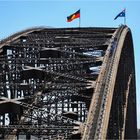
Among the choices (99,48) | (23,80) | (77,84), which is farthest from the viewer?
(99,48)

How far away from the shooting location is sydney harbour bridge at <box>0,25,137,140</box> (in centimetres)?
2745

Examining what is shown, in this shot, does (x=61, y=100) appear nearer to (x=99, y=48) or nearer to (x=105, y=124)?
(x=105, y=124)

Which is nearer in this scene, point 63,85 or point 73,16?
point 63,85

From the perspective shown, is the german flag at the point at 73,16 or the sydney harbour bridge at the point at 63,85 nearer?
the sydney harbour bridge at the point at 63,85

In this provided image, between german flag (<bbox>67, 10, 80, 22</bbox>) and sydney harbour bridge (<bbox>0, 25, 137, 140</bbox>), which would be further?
german flag (<bbox>67, 10, 80, 22</bbox>)

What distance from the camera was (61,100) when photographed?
3173 cm

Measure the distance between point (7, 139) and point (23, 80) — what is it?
10.8 m

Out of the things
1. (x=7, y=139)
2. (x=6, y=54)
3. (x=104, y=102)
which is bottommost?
(x=7, y=139)

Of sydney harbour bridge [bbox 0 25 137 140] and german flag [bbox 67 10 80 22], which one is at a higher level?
german flag [bbox 67 10 80 22]

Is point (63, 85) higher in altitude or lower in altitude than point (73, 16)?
lower

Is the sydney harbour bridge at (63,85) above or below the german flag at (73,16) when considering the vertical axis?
below

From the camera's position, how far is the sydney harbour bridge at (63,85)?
90.1 ft

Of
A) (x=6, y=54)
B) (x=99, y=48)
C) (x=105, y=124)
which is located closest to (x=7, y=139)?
(x=105, y=124)

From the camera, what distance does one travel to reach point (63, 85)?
3309 cm
